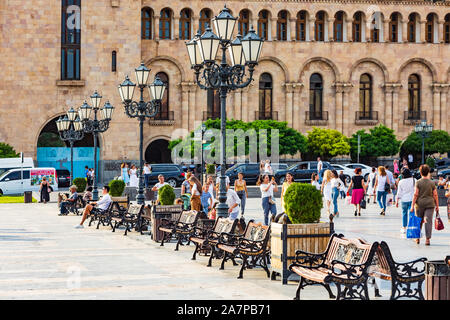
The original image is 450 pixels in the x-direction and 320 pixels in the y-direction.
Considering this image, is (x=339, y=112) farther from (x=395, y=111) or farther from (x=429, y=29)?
(x=429, y=29)

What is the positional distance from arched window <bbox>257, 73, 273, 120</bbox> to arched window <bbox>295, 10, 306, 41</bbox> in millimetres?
3636

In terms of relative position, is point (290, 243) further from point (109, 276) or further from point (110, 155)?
point (110, 155)

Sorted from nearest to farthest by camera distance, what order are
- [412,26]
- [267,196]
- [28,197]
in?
[267,196] < [28,197] < [412,26]

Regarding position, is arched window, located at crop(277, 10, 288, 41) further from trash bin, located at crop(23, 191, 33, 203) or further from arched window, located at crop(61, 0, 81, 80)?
trash bin, located at crop(23, 191, 33, 203)

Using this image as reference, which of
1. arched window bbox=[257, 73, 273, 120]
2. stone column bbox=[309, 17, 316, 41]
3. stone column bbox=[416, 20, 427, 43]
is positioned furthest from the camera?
stone column bbox=[416, 20, 427, 43]

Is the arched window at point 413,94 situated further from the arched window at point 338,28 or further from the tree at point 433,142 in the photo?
the arched window at point 338,28

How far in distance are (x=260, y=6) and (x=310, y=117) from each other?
858 centimetres

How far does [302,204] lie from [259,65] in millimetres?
40891

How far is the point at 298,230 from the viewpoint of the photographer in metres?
10.5

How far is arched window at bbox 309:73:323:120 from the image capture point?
52281 mm

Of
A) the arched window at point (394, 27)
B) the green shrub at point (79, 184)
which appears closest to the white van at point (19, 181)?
the green shrub at point (79, 184)

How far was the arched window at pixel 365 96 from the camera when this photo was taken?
52875mm

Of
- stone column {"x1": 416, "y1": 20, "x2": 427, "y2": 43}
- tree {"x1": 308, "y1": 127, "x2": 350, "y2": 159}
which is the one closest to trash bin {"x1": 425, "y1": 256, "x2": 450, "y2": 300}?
tree {"x1": 308, "y1": 127, "x2": 350, "y2": 159}

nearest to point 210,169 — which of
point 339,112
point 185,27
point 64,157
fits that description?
point 64,157
